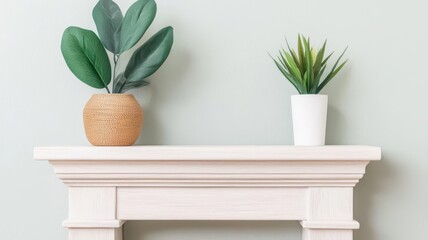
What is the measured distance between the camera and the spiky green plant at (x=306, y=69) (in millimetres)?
991

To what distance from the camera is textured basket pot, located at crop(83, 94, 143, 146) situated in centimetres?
96

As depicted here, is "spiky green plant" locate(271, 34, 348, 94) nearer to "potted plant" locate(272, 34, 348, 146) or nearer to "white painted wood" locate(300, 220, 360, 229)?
"potted plant" locate(272, 34, 348, 146)

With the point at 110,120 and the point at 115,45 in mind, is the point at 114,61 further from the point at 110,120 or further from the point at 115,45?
the point at 110,120

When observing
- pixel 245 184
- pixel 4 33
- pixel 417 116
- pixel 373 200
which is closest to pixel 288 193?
pixel 245 184

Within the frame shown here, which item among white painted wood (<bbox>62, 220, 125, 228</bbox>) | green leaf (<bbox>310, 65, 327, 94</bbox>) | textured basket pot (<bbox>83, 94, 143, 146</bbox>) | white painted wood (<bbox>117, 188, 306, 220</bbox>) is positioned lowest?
white painted wood (<bbox>62, 220, 125, 228</bbox>)

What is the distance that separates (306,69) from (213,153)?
257mm

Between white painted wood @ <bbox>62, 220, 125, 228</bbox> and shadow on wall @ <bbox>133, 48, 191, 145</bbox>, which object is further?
shadow on wall @ <bbox>133, 48, 191, 145</bbox>

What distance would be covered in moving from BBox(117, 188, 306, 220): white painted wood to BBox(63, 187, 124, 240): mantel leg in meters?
0.02

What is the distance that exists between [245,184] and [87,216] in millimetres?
310

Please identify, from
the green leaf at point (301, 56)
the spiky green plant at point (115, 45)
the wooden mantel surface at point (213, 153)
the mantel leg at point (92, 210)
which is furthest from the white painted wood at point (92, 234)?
the green leaf at point (301, 56)

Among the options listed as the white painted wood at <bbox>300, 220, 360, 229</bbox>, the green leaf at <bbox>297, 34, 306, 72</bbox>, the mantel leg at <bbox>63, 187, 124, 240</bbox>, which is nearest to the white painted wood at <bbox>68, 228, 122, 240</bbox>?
the mantel leg at <bbox>63, 187, 124, 240</bbox>

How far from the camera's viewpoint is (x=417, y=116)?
1060 millimetres

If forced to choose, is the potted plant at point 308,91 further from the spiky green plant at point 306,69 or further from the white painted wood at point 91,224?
the white painted wood at point 91,224

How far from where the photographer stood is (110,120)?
3.16 ft
